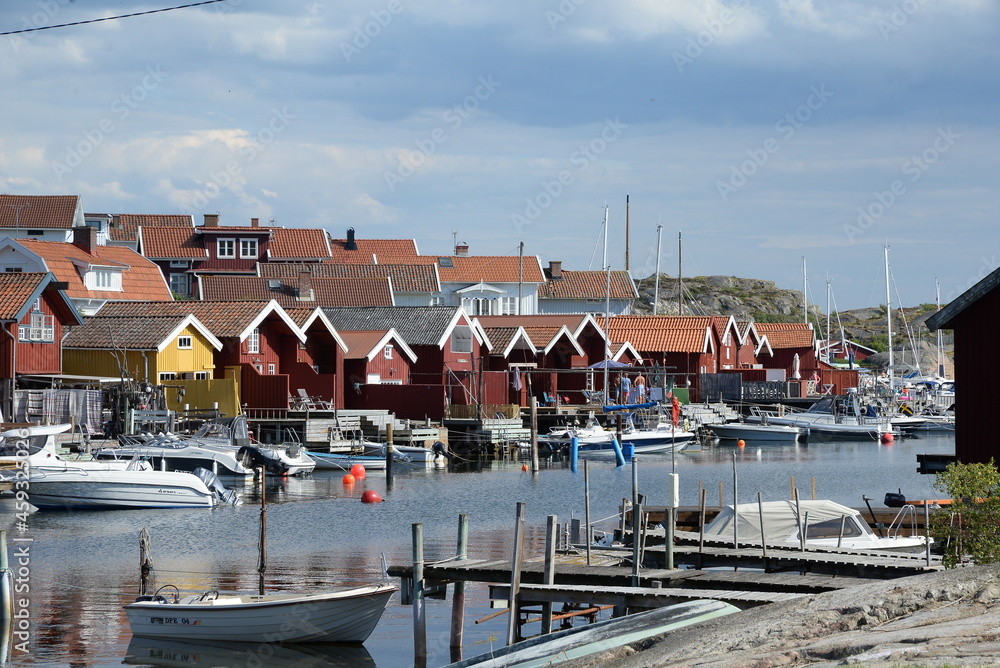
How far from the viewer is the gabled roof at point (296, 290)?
79.1 metres

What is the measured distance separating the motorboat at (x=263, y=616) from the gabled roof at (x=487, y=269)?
77.4 meters

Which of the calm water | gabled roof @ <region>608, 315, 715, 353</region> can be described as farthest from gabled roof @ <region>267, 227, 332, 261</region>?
the calm water

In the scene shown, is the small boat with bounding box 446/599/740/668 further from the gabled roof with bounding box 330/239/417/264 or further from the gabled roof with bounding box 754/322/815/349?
the gabled roof with bounding box 330/239/417/264

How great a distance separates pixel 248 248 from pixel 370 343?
41.2 meters

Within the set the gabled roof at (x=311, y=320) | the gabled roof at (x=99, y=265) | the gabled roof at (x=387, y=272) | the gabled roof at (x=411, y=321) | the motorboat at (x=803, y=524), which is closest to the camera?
the motorboat at (x=803, y=524)

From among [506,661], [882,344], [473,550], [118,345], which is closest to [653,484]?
[473,550]

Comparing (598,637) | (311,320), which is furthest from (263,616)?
(311,320)

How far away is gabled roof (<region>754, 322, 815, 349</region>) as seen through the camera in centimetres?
9606

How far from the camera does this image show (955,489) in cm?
1652

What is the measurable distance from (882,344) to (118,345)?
103m

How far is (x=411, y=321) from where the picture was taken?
206 ft

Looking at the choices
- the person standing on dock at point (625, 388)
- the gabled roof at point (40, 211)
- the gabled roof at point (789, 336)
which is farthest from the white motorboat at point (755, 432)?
the gabled roof at point (40, 211)

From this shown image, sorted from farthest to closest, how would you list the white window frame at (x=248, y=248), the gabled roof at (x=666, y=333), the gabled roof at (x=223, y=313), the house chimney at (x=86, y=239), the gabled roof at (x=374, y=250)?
1. the gabled roof at (x=374, y=250)
2. the white window frame at (x=248, y=248)
3. the gabled roof at (x=666, y=333)
4. the house chimney at (x=86, y=239)
5. the gabled roof at (x=223, y=313)

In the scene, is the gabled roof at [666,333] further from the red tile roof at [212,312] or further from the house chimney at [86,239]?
the house chimney at [86,239]
